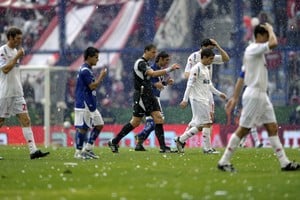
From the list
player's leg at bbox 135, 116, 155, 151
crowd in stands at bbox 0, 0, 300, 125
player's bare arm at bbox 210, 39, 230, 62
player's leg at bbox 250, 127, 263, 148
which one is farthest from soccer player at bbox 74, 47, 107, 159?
crowd in stands at bbox 0, 0, 300, 125

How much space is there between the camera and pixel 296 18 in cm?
3128

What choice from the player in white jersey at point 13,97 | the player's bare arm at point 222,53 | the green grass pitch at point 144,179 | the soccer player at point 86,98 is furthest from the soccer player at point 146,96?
the player in white jersey at point 13,97

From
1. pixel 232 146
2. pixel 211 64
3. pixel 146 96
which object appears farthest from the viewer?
pixel 211 64

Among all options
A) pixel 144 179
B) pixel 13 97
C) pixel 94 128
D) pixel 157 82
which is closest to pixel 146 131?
pixel 157 82

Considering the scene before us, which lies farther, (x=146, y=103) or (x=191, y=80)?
(x=146, y=103)

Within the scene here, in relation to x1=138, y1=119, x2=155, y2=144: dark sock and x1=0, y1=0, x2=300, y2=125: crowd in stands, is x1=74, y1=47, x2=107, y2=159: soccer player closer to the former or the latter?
x1=138, y1=119, x2=155, y2=144: dark sock

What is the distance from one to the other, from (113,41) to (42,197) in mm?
20264

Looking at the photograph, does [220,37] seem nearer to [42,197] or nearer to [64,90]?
[64,90]

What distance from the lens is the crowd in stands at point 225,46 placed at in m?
30.4

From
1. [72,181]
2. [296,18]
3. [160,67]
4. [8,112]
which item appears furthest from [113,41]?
[72,181]

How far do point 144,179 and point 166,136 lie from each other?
15.4 metres

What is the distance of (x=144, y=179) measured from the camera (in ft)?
49.0

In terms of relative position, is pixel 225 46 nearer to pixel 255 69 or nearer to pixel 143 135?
pixel 143 135

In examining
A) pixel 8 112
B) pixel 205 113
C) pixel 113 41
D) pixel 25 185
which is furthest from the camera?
pixel 113 41
